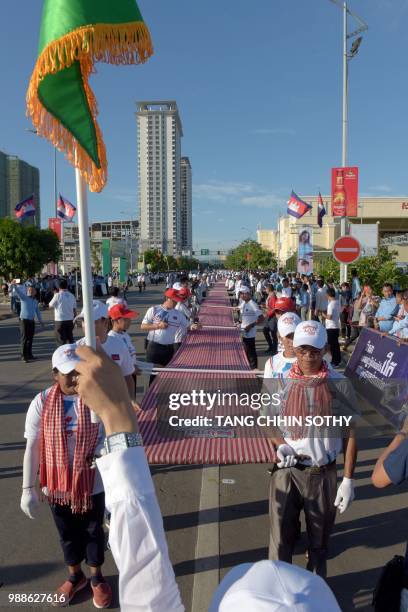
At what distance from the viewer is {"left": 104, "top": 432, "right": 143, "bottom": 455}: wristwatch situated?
1.31 metres

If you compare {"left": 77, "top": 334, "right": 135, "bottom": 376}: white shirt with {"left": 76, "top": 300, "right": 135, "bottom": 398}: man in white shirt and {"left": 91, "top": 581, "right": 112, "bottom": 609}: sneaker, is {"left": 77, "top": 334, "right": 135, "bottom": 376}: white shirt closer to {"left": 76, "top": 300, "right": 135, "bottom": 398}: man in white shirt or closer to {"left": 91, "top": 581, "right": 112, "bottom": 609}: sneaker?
{"left": 76, "top": 300, "right": 135, "bottom": 398}: man in white shirt

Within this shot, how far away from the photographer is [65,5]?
2223 millimetres

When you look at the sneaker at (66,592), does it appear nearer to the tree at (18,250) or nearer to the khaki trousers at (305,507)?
the khaki trousers at (305,507)

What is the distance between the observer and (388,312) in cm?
980

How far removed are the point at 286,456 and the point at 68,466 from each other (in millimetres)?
1340

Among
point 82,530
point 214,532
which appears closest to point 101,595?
point 82,530

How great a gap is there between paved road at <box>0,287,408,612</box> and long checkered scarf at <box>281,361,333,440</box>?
4.22ft

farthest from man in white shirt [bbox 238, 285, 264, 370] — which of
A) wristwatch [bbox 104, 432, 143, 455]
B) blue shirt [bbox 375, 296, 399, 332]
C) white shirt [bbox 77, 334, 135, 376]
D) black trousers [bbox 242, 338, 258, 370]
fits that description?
wristwatch [bbox 104, 432, 143, 455]

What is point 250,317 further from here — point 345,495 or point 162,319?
point 345,495

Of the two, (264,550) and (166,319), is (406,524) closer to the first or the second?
(264,550)

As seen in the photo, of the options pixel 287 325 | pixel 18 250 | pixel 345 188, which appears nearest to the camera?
pixel 287 325

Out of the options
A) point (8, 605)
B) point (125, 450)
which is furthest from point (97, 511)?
point (125, 450)

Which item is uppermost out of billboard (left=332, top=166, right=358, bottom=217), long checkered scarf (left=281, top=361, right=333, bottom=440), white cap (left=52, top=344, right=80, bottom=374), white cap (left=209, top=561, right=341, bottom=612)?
billboard (left=332, top=166, right=358, bottom=217)

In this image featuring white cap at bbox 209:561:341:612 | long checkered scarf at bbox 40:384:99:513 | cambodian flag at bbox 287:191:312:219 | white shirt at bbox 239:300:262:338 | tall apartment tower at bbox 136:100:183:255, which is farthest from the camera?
tall apartment tower at bbox 136:100:183:255
